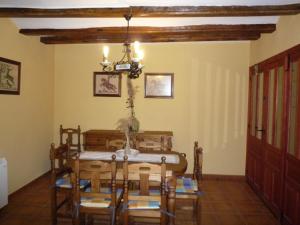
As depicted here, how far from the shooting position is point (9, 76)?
364cm

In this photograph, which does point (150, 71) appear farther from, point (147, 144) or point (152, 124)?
point (147, 144)

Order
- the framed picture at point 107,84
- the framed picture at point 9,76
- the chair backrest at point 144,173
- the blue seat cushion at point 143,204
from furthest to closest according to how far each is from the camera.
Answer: the framed picture at point 107,84, the framed picture at point 9,76, the blue seat cushion at point 143,204, the chair backrest at point 144,173

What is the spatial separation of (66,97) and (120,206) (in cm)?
301

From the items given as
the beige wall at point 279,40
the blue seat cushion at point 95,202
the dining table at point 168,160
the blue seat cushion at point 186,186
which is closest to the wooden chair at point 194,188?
the blue seat cushion at point 186,186

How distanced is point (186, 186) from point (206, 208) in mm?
Result: 805

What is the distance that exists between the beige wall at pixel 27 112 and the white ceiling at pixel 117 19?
1.33 feet

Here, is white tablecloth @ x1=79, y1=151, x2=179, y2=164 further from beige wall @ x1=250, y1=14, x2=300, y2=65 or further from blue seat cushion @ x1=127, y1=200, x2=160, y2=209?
beige wall @ x1=250, y1=14, x2=300, y2=65

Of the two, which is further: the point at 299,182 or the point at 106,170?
Result: the point at 299,182

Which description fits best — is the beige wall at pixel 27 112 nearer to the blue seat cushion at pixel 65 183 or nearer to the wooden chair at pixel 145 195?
the blue seat cushion at pixel 65 183

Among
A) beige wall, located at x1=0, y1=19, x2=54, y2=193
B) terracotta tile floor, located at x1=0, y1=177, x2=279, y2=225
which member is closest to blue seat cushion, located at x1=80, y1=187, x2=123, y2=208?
terracotta tile floor, located at x1=0, y1=177, x2=279, y2=225

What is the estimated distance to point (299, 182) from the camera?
275 centimetres

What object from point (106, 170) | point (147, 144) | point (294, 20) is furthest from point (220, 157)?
point (106, 170)

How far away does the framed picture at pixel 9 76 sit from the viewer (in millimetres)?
3486

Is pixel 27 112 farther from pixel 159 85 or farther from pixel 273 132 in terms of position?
pixel 273 132
